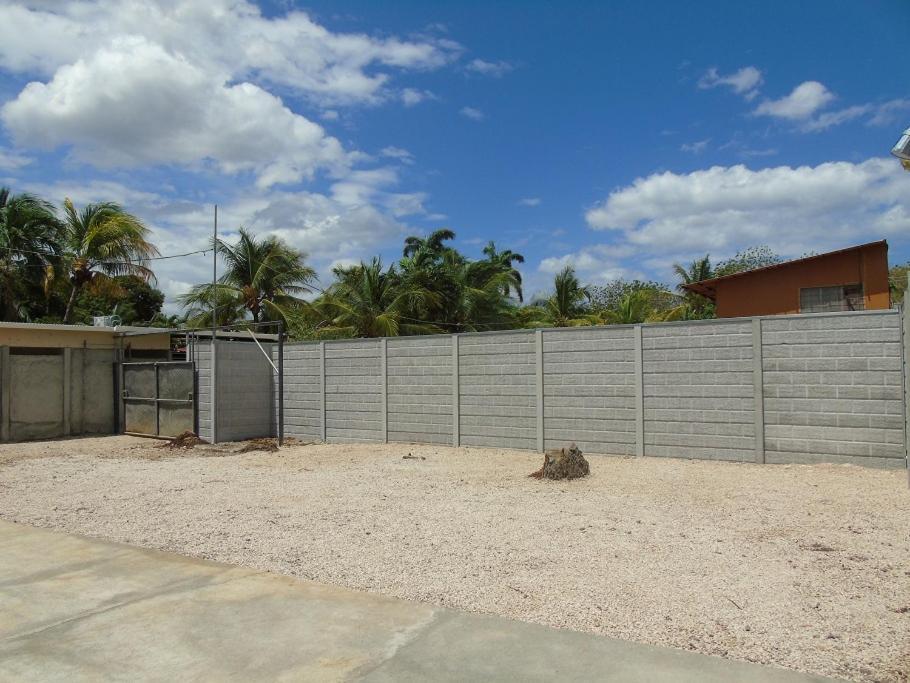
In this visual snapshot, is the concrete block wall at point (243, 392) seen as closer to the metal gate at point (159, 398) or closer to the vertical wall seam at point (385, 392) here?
the metal gate at point (159, 398)

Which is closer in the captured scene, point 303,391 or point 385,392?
point 385,392

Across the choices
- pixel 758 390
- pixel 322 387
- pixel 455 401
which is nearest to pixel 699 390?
pixel 758 390

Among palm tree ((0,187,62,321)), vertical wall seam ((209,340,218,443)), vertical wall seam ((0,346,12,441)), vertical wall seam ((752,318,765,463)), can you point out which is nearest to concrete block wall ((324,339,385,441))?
vertical wall seam ((209,340,218,443))

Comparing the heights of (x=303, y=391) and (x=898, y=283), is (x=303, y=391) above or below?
below

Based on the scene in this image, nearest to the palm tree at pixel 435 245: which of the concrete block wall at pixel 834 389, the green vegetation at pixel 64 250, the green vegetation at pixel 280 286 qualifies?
the green vegetation at pixel 280 286

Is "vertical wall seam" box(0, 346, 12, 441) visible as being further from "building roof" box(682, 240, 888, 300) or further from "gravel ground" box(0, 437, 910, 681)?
"building roof" box(682, 240, 888, 300)

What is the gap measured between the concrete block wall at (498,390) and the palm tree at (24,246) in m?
17.4

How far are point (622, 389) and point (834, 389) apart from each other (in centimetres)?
294

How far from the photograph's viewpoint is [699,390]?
33.5ft

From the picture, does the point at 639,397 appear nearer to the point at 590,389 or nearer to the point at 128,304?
the point at 590,389

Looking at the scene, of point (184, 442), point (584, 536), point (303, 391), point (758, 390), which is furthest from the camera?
point (303, 391)

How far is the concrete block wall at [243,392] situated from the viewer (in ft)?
48.1

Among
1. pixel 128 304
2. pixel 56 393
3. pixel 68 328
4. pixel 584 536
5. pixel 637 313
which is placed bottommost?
pixel 584 536

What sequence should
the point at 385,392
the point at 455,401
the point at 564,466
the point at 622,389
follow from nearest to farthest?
the point at 564,466 < the point at 622,389 < the point at 455,401 < the point at 385,392
